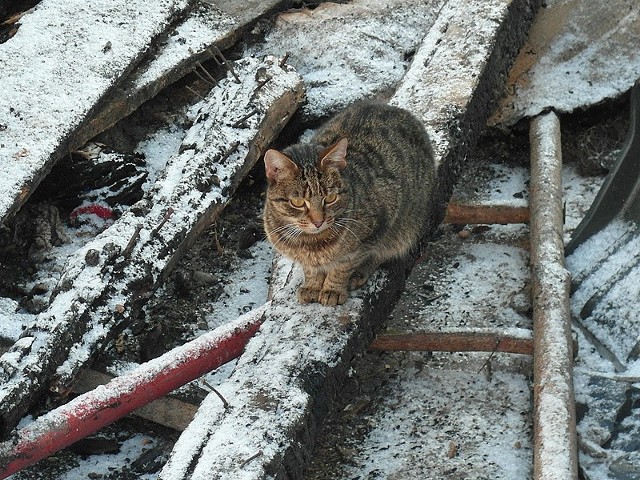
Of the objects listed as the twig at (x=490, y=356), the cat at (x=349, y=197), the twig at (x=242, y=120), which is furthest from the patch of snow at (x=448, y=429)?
the twig at (x=242, y=120)

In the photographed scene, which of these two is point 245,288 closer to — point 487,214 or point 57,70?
point 487,214

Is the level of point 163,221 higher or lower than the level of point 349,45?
lower

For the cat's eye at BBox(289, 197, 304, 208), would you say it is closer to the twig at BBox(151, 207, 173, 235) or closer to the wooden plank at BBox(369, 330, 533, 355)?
the twig at BBox(151, 207, 173, 235)

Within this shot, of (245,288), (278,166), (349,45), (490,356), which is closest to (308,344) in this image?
(278,166)

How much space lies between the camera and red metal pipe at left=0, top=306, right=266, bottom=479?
3.40m

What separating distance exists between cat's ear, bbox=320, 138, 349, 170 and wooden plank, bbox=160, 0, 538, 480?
53 cm

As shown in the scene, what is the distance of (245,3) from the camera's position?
6152 millimetres

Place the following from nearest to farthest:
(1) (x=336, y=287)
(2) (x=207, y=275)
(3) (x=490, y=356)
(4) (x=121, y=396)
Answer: (4) (x=121, y=396) < (1) (x=336, y=287) < (3) (x=490, y=356) < (2) (x=207, y=275)

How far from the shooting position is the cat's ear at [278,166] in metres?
3.64

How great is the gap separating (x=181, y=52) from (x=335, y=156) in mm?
2056

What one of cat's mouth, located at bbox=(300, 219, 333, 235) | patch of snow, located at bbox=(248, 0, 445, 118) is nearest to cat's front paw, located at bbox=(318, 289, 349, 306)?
cat's mouth, located at bbox=(300, 219, 333, 235)

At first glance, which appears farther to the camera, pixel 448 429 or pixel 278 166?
pixel 448 429

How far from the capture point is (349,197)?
3811 millimetres

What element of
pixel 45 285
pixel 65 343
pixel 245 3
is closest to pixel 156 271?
pixel 65 343
